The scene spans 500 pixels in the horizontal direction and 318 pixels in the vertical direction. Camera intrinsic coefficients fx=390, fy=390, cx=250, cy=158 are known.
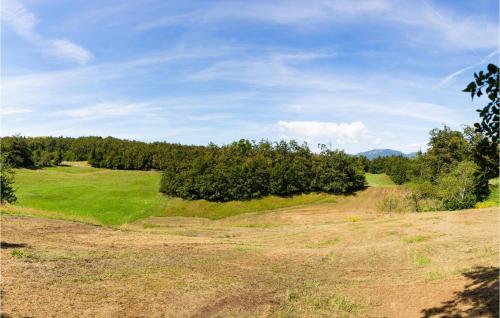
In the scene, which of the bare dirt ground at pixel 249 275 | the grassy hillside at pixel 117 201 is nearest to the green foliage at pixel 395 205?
the grassy hillside at pixel 117 201

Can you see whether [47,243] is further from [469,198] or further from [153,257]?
[469,198]

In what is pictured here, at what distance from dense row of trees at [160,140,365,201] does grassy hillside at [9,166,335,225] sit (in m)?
2.36

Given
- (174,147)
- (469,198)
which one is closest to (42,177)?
(174,147)

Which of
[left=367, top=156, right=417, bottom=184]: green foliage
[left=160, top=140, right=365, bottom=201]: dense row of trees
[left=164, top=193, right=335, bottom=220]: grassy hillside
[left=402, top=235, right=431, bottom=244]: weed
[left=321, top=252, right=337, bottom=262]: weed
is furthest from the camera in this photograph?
[left=367, top=156, right=417, bottom=184]: green foliage

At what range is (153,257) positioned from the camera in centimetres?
2825

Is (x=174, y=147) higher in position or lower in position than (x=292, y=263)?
higher

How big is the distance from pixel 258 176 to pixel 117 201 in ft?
110

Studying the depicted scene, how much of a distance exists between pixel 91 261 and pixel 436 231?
29.6m

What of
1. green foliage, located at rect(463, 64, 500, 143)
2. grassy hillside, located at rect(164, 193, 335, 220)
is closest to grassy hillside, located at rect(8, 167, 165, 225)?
grassy hillside, located at rect(164, 193, 335, 220)

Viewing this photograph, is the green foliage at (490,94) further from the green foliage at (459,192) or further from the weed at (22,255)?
the green foliage at (459,192)

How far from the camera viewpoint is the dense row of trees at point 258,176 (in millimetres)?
93250

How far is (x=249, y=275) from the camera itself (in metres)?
24.0

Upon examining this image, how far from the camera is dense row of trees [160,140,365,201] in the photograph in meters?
93.2

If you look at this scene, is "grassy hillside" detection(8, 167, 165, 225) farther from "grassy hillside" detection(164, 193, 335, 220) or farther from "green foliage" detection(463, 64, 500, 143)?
"green foliage" detection(463, 64, 500, 143)
